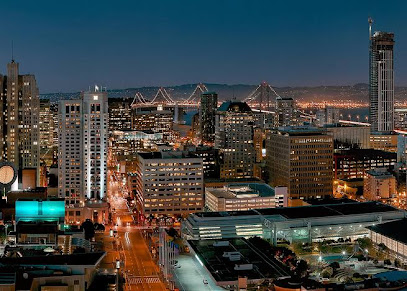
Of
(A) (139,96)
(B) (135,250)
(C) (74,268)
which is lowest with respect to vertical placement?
(B) (135,250)

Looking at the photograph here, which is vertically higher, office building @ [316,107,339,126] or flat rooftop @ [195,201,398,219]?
office building @ [316,107,339,126]

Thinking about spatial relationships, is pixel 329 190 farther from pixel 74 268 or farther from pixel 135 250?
pixel 74 268

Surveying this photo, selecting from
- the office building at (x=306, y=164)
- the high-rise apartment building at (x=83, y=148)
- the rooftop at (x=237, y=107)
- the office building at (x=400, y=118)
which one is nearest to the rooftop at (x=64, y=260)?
the high-rise apartment building at (x=83, y=148)

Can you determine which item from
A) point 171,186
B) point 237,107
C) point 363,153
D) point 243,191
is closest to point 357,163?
point 363,153

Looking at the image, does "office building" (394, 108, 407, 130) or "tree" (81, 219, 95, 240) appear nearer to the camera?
"tree" (81, 219, 95, 240)

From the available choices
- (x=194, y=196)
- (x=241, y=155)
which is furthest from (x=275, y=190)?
(x=241, y=155)

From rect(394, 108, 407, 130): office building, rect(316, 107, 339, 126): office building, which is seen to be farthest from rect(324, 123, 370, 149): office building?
rect(394, 108, 407, 130): office building

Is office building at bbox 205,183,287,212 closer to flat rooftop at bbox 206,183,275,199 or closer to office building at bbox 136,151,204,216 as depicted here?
flat rooftop at bbox 206,183,275,199
